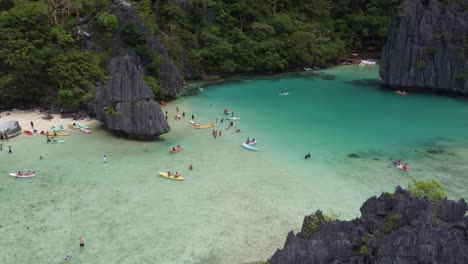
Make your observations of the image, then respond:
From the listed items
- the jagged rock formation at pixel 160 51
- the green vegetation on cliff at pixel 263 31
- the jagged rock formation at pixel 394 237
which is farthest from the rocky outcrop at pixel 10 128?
the jagged rock formation at pixel 394 237

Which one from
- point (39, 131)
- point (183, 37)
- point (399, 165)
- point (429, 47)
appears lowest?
point (399, 165)

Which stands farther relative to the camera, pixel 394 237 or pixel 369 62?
pixel 369 62

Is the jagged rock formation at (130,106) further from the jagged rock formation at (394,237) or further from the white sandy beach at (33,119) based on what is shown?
the jagged rock formation at (394,237)

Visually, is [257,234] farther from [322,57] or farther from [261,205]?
[322,57]

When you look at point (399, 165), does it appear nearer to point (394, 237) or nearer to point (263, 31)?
point (394, 237)

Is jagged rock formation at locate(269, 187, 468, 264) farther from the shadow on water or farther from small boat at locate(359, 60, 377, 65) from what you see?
small boat at locate(359, 60, 377, 65)

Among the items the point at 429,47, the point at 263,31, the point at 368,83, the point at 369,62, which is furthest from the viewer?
the point at 369,62

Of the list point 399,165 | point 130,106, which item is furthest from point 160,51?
point 399,165

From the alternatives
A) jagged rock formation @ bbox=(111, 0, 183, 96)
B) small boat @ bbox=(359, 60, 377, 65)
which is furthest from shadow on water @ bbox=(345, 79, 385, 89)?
jagged rock formation @ bbox=(111, 0, 183, 96)
